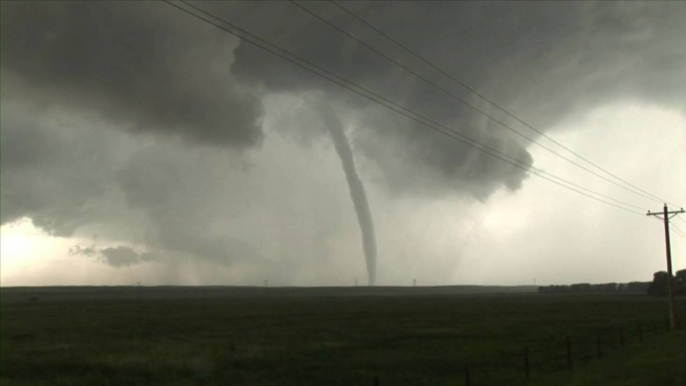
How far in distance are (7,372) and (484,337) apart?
122ft

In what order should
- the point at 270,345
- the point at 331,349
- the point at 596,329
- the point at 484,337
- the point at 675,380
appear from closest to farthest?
the point at 675,380
the point at 331,349
the point at 270,345
the point at 484,337
the point at 596,329

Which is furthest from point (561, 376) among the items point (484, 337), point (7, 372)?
point (7, 372)

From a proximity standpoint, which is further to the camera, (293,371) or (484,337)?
(484,337)

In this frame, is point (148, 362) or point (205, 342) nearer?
point (148, 362)

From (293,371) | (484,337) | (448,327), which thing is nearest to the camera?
(293,371)

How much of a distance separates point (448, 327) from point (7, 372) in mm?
43532

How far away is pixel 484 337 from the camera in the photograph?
50.4 meters

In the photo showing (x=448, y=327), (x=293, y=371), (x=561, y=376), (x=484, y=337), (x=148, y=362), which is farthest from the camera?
(x=448, y=327)

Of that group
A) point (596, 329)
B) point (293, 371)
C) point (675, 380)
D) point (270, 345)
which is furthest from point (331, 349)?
point (596, 329)

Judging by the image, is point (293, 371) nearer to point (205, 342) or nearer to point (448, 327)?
point (205, 342)

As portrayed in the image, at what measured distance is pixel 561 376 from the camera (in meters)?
26.0

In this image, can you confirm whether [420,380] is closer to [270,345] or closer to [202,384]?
[202,384]

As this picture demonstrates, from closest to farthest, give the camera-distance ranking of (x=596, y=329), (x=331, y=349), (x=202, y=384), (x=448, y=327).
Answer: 1. (x=202, y=384)
2. (x=331, y=349)
3. (x=596, y=329)
4. (x=448, y=327)

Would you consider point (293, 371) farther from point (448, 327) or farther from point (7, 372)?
point (448, 327)
